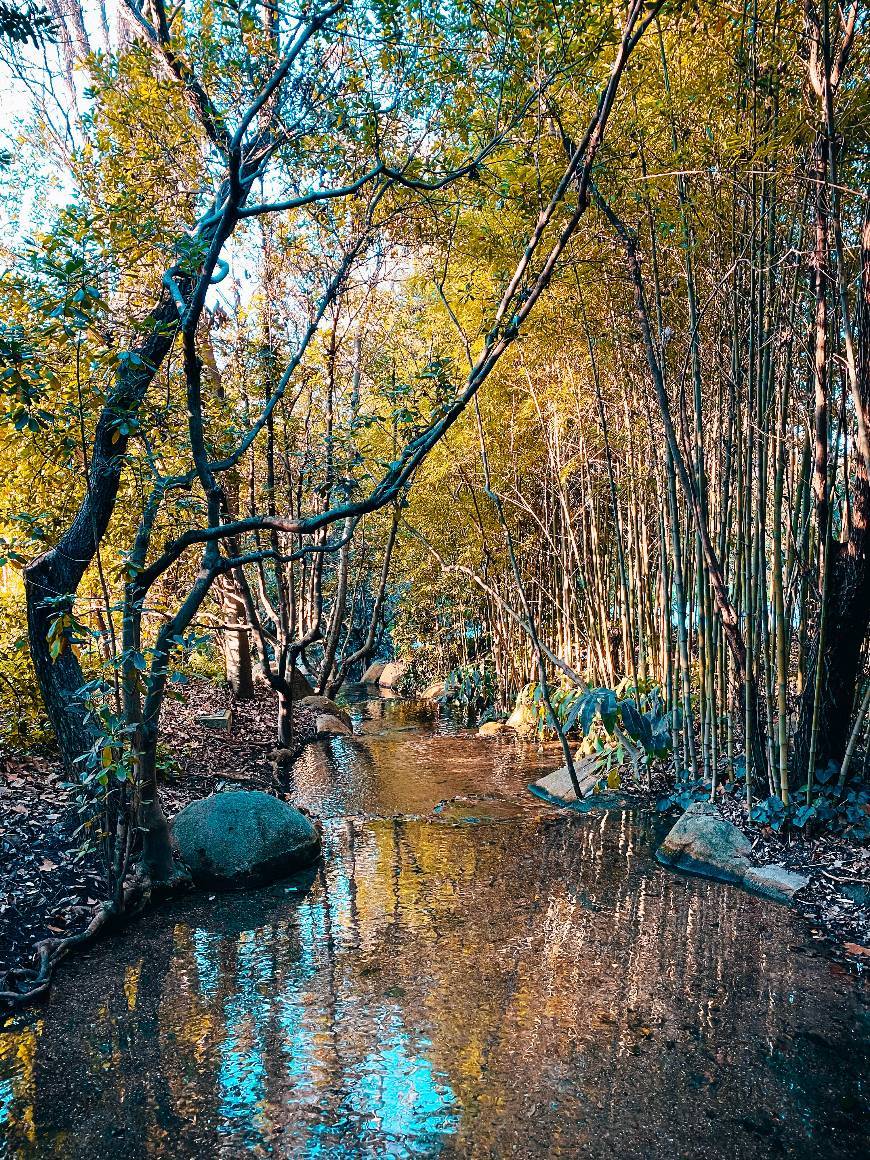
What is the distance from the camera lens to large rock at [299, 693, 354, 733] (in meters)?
9.89

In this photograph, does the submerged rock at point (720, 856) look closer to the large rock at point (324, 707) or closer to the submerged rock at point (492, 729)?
the submerged rock at point (492, 729)

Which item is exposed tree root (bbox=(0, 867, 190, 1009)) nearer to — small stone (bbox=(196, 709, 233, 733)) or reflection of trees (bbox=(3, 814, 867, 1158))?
reflection of trees (bbox=(3, 814, 867, 1158))

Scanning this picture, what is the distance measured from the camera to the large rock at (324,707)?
32.4 ft

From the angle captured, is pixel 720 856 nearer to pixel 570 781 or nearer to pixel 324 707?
pixel 570 781

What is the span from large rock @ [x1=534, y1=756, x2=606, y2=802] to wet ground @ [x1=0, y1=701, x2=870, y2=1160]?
129cm

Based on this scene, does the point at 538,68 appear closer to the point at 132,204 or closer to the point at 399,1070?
the point at 132,204

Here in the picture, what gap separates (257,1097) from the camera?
7.81ft

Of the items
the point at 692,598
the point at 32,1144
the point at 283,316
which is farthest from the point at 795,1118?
the point at 283,316

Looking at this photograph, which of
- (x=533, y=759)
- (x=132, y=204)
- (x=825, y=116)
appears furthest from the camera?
(x=533, y=759)

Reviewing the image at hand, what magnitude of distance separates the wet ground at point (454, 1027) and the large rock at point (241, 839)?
17cm

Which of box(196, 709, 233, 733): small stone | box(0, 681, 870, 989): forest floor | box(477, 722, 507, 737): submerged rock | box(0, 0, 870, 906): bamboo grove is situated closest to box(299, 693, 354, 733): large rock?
box(477, 722, 507, 737): submerged rock

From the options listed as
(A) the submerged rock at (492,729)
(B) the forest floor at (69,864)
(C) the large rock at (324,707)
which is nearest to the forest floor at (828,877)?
(B) the forest floor at (69,864)

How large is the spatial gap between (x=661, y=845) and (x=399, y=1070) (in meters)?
2.57

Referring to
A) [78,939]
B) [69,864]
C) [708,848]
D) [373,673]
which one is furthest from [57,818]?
[373,673]
